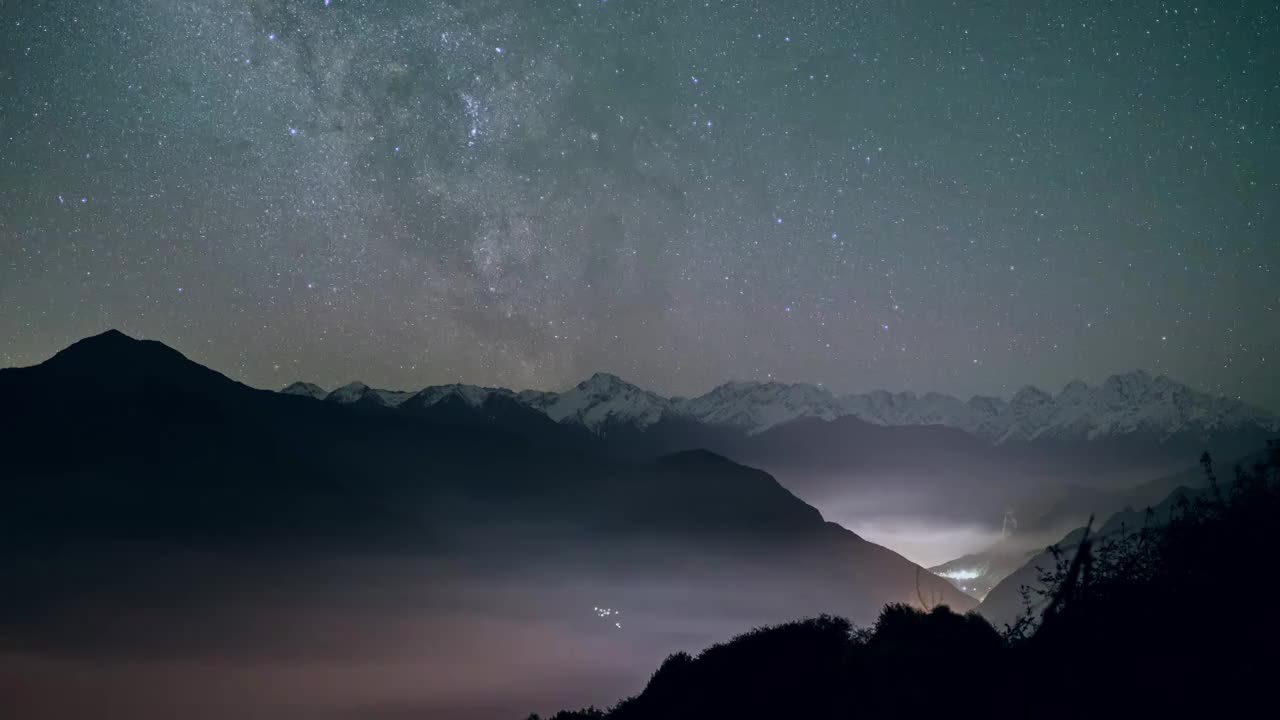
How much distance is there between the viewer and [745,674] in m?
31.0

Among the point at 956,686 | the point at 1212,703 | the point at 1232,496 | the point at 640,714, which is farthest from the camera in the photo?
the point at 640,714

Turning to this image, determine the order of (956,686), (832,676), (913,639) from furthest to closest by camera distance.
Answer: (832,676) → (913,639) → (956,686)

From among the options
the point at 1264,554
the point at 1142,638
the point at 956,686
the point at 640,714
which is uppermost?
the point at 1264,554

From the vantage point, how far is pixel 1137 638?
12.6 meters

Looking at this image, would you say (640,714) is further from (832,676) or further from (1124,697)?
(1124,697)

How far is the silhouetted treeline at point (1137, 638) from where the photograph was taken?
36.7 ft

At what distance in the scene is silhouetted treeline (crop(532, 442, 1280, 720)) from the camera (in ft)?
36.7

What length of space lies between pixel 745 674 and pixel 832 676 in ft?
21.0

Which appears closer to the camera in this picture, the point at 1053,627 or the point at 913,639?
the point at 1053,627

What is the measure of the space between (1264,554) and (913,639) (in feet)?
33.2

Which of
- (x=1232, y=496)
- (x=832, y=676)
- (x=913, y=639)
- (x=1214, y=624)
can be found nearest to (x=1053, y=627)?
(x=1214, y=624)

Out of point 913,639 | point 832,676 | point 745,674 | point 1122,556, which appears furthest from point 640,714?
point 1122,556

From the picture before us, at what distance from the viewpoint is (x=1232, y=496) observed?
1401 cm

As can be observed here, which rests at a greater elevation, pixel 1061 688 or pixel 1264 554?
pixel 1264 554
